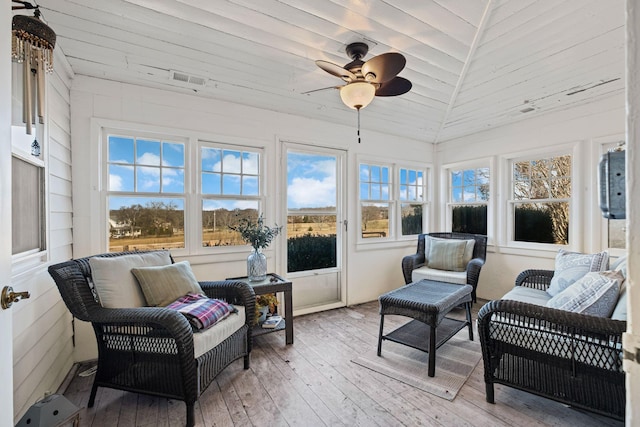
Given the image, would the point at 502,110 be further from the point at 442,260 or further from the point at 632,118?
the point at 632,118

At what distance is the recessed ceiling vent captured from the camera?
2630mm

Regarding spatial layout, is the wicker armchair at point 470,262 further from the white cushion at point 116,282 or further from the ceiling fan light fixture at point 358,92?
the white cushion at point 116,282

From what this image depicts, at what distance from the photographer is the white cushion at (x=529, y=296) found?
2.52 meters

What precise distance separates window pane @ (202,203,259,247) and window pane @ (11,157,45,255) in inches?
52.1

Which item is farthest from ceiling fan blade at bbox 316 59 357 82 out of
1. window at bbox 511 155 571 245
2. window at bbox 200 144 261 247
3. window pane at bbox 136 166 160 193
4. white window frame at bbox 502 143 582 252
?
window at bbox 511 155 571 245

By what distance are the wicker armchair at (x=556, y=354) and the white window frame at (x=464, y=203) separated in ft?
8.49

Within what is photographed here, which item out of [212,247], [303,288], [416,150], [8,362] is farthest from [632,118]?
[416,150]

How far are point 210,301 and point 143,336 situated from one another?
1.51 ft

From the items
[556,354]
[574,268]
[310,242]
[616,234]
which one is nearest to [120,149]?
[310,242]

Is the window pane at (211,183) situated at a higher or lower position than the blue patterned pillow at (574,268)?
higher

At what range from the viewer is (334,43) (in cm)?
234

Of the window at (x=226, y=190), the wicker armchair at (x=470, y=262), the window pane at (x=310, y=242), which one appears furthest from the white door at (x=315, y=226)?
the wicker armchair at (x=470, y=262)

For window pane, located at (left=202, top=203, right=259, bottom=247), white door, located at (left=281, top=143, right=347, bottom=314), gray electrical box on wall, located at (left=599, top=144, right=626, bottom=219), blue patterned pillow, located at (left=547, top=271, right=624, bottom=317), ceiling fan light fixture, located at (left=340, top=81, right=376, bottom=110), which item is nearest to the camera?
gray electrical box on wall, located at (left=599, top=144, right=626, bottom=219)

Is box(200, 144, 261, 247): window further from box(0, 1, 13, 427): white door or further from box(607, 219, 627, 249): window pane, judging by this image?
box(607, 219, 627, 249): window pane
